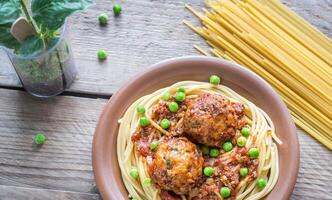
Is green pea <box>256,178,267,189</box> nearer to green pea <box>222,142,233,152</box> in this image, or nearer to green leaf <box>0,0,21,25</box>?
green pea <box>222,142,233,152</box>

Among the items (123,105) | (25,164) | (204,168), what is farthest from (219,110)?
(25,164)

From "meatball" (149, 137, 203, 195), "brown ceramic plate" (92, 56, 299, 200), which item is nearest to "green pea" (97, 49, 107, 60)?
"brown ceramic plate" (92, 56, 299, 200)

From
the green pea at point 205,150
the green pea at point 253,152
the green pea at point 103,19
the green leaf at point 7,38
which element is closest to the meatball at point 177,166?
the green pea at point 205,150

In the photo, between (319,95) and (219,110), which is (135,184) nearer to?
(219,110)

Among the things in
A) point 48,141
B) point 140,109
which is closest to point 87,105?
point 48,141

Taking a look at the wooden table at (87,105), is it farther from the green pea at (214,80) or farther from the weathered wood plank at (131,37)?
the green pea at (214,80)
